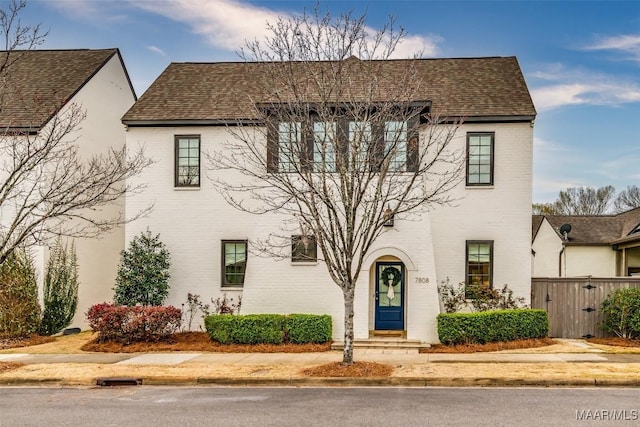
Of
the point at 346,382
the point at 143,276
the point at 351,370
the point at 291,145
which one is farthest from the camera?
the point at 143,276

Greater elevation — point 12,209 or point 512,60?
point 512,60

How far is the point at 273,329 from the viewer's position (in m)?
16.9

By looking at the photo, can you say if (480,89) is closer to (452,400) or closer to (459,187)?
(459,187)

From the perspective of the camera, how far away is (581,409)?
968cm

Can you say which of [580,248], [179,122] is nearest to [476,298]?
[179,122]

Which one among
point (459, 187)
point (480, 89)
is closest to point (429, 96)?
point (480, 89)

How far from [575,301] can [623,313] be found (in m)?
1.61

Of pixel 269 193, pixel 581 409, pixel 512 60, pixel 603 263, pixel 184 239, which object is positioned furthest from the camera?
pixel 603 263

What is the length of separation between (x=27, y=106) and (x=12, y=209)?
3552 mm

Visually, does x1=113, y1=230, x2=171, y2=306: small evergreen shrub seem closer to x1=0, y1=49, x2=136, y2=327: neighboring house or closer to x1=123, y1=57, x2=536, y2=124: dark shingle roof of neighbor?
x1=0, y1=49, x2=136, y2=327: neighboring house

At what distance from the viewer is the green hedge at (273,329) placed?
16.9 meters

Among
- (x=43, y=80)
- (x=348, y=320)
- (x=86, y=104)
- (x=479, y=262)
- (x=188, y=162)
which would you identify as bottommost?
(x=348, y=320)

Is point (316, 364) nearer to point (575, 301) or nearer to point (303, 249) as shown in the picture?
point (303, 249)

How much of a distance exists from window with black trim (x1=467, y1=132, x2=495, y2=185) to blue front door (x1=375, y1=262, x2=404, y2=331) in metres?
3.63
